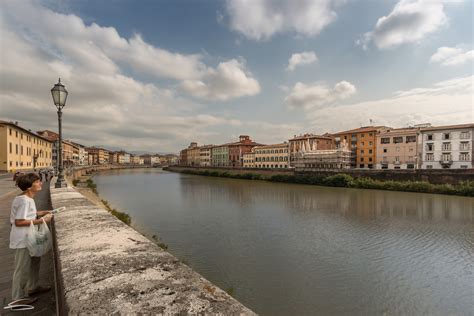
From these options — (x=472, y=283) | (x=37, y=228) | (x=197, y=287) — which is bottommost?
(x=472, y=283)

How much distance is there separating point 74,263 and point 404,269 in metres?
10.6

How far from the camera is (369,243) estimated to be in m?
11.7

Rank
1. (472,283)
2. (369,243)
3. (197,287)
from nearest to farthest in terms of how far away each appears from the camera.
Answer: (197,287) < (472,283) < (369,243)

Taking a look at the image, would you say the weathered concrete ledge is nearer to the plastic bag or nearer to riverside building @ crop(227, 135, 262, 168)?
the plastic bag

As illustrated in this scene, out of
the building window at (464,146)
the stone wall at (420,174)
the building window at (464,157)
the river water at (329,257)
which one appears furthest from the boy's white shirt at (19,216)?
the building window at (464,146)

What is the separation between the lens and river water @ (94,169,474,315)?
695 cm

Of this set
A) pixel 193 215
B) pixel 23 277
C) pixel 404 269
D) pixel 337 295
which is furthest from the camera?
pixel 193 215

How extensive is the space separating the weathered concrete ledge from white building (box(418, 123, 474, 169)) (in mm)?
53825

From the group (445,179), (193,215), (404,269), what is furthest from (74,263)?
(445,179)

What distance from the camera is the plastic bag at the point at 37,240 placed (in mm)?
2582

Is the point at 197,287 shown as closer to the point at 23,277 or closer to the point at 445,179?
the point at 23,277

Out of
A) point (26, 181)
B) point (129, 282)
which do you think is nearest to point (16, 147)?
point (26, 181)

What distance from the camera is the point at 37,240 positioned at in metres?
2.66

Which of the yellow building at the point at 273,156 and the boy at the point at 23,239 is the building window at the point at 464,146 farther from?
the boy at the point at 23,239
